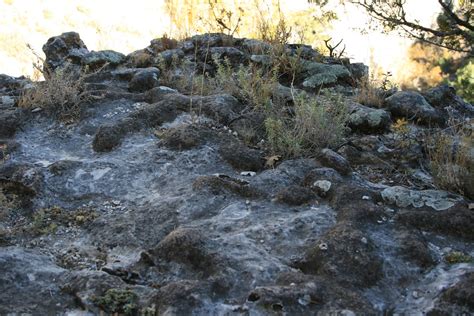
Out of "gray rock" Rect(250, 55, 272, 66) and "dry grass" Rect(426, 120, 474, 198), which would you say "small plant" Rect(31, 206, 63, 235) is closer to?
"dry grass" Rect(426, 120, 474, 198)

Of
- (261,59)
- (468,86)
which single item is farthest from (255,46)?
(468,86)

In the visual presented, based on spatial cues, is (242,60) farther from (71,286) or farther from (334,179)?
(71,286)

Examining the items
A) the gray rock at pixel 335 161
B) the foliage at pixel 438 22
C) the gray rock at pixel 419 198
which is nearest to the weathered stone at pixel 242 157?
the gray rock at pixel 335 161

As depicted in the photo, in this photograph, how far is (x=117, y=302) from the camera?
2.69 metres

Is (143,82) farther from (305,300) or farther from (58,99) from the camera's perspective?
(305,300)

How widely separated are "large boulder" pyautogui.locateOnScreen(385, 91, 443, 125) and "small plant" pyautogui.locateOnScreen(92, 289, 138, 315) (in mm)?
3702

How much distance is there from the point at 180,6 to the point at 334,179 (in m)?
5.76

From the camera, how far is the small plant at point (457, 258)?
3078mm

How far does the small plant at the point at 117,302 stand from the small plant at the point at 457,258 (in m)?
1.78

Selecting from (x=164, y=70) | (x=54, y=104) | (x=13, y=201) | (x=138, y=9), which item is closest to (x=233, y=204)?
(x=13, y=201)

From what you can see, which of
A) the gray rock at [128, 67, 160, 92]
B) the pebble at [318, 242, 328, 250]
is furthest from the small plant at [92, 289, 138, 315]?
the gray rock at [128, 67, 160, 92]

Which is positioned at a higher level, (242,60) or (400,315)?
(242,60)

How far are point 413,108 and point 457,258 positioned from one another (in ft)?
9.07

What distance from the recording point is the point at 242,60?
274 inches
